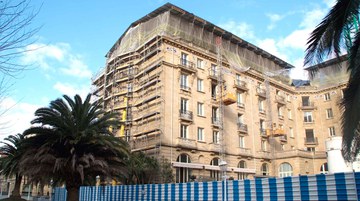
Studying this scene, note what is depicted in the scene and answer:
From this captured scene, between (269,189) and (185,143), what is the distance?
22.9 metres

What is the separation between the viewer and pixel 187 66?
39.0 meters

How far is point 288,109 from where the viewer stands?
5412 cm

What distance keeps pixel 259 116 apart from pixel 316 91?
566 inches

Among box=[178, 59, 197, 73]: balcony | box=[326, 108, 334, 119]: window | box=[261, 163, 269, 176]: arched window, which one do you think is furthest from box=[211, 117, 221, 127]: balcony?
box=[326, 108, 334, 119]: window

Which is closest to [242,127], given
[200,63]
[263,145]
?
[263,145]

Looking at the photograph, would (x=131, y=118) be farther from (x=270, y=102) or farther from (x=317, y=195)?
(x=317, y=195)

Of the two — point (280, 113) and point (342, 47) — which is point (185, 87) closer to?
point (280, 113)

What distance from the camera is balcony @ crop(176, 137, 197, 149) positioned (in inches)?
1379

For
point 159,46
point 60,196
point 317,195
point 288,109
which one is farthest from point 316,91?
point 317,195

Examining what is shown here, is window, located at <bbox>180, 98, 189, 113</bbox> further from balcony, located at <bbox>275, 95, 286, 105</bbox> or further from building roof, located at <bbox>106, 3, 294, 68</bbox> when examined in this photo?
balcony, located at <bbox>275, 95, 286, 105</bbox>

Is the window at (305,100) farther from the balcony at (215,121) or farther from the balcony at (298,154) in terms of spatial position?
the balcony at (215,121)

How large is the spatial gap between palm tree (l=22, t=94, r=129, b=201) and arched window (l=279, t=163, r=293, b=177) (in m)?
29.5

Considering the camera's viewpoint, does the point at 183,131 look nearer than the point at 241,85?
Yes

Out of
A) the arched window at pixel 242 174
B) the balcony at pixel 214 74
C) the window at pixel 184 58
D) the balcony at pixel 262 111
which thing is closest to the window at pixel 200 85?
the balcony at pixel 214 74
